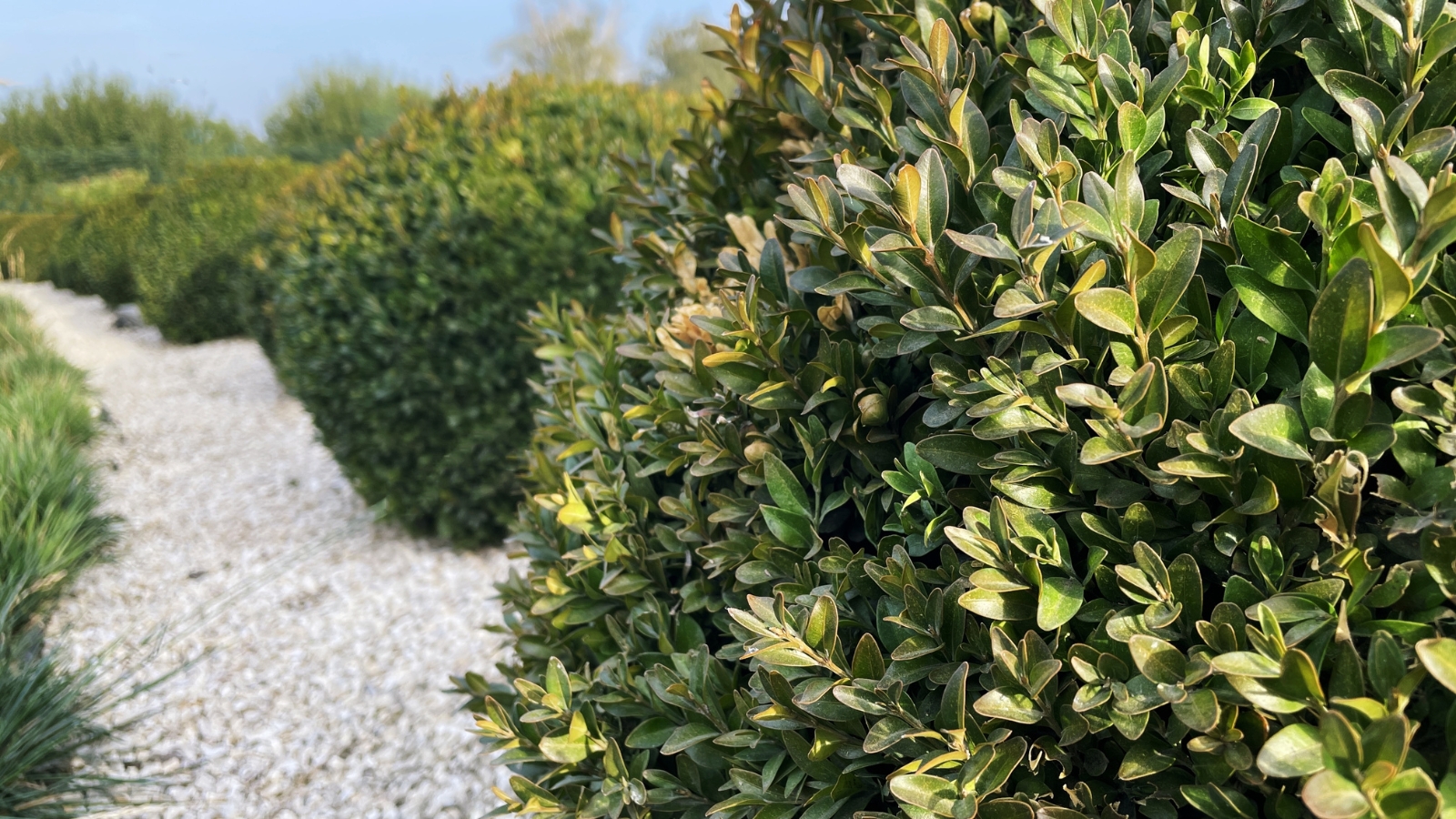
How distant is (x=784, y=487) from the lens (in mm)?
1189

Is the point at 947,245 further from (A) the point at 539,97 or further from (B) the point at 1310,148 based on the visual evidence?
(A) the point at 539,97

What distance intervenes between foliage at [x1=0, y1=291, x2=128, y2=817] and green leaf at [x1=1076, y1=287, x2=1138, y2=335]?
3.47 metres

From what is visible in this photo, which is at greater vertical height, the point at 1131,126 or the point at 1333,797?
the point at 1131,126

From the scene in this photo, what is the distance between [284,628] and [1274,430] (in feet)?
14.6

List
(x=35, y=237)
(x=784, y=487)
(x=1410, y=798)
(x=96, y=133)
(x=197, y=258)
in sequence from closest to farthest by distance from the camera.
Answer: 1. (x=1410, y=798)
2. (x=784, y=487)
3. (x=197, y=258)
4. (x=35, y=237)
5. (x=96, y=133)

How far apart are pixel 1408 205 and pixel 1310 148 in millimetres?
323

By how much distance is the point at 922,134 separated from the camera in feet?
3.72

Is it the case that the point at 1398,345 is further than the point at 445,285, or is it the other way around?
the point at 445,285

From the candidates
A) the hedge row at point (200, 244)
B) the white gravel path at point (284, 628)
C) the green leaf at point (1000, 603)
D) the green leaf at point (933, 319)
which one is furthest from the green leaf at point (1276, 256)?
the hedge row at point (200, 244)

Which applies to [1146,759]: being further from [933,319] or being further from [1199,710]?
[933,319]


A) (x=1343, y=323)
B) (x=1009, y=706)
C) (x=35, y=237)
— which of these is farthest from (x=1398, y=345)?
(x=35, y=237)

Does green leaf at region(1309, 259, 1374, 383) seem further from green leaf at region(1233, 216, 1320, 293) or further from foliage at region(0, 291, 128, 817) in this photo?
foliage at region(0, 291, 128, 817)

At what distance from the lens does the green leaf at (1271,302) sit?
0.89 metres

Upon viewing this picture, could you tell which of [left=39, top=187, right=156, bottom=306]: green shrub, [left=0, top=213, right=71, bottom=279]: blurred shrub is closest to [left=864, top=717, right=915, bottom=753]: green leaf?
[left=39, top=187, right=156, bottom=306]: green shrub
